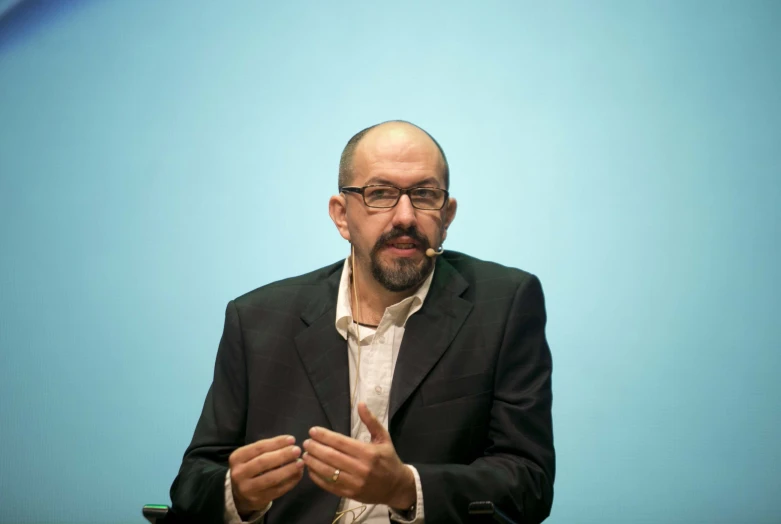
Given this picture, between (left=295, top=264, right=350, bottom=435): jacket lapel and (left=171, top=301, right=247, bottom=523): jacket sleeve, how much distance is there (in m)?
0.19

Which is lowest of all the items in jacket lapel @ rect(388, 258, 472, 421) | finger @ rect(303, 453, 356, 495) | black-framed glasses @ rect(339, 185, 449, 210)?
finger @ rect(303, 453, 356, 495)

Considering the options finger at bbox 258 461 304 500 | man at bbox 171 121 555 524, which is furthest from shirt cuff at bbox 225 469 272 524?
finger at bbox 258 461 304 500

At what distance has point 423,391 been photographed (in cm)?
182

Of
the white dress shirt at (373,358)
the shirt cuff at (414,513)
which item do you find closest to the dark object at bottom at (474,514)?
the shirt cuff at (414,513)

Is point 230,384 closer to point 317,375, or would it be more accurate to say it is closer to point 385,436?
point 317,375

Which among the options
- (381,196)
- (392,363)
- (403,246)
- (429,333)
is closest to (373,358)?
(392,363)

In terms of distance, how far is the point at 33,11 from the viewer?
9.16 feet

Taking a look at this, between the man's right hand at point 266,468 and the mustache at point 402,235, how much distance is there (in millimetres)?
620

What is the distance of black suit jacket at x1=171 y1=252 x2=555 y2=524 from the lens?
174 centimetres

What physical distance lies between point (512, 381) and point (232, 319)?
0.79 metres

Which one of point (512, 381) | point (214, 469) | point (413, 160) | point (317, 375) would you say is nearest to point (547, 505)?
point (512, 381)

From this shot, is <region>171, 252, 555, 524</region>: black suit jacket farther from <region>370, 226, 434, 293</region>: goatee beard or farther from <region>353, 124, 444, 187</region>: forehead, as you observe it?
<region>353, 124, 444, 187</region>: forehead

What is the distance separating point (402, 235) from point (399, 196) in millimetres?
105

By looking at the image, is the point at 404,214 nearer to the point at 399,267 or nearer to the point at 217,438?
the point at 399,267
